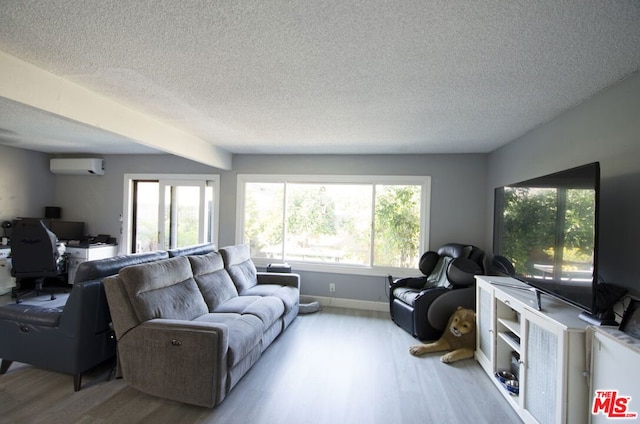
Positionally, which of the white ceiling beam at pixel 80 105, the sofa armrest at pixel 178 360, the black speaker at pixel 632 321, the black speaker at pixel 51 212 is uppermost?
the white ceiling beam at pixel 80 105

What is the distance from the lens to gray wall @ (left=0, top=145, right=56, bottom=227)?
15.0ft

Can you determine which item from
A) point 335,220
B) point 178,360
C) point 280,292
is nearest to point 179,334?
Answer: point 178,360

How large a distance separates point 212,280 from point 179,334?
101cm

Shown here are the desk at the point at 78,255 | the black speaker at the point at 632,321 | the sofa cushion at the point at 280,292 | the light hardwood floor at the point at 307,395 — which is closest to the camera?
the black speaker at the point at 632,321

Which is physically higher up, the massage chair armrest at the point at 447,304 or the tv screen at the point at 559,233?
the tv screen at the point at 559,233

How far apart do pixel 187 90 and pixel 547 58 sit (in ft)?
8.01

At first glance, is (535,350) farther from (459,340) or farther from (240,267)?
(240,267)

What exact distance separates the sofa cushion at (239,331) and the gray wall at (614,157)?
2.63m

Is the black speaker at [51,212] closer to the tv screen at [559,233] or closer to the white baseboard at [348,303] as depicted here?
the white baseboard at [348,303]

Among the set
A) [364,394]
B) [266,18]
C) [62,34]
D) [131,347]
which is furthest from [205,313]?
[266,18]

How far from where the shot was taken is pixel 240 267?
12.1 feet

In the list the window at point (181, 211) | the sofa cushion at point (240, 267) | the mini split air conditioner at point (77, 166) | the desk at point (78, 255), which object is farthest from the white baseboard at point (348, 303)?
the mini split air conditioner at point (77, 166)

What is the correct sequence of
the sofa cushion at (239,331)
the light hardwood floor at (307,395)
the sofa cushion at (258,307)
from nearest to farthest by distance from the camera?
1. the light hardwood floor at (307,395)
2. the sofa cushion at (239,331)
3. the sofa cushion at (258,307)

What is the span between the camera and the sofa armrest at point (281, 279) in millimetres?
3883
